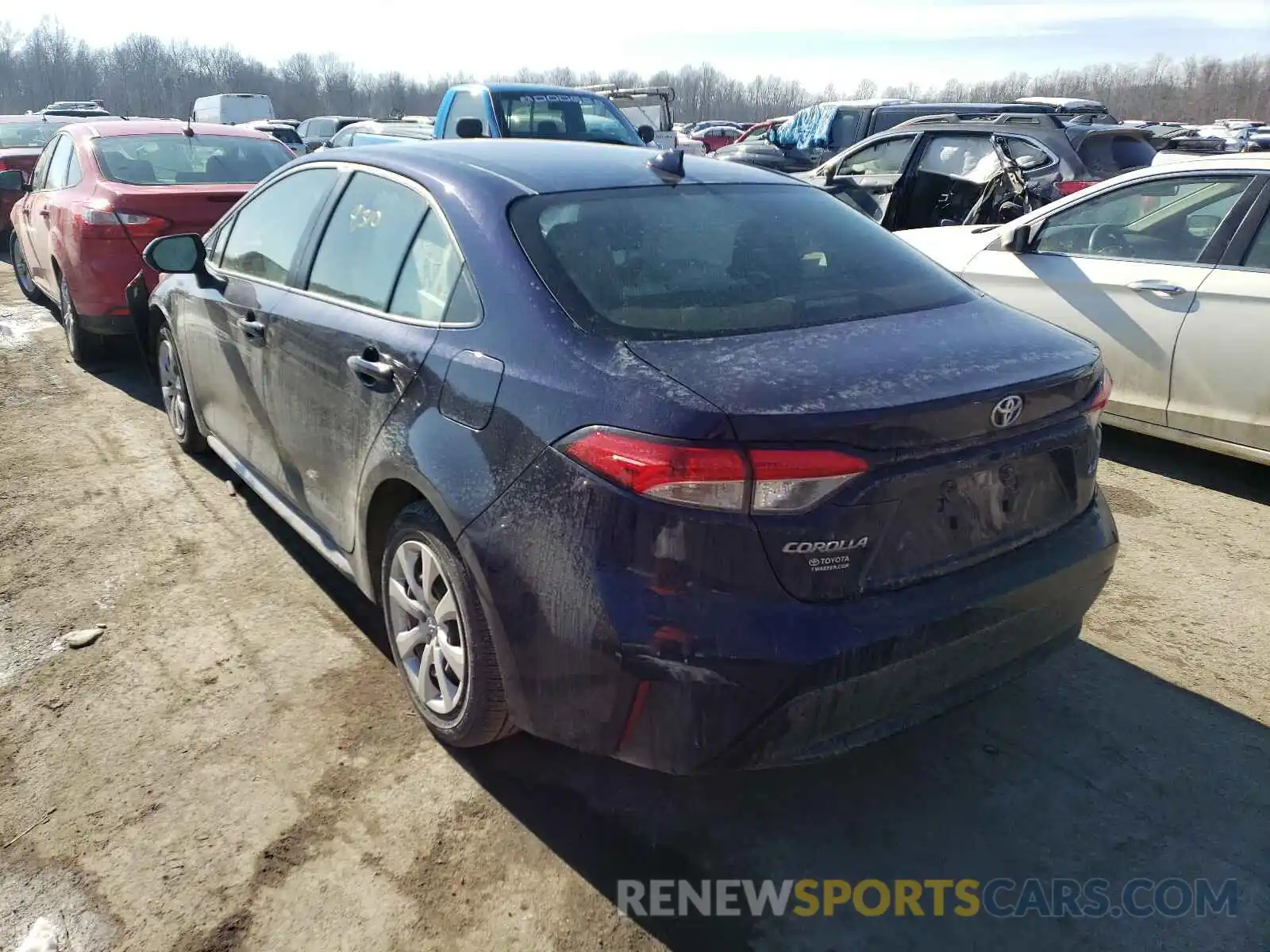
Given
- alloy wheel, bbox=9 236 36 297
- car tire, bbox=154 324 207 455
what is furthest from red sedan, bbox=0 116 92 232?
car tire, bbox=154 324 207 455

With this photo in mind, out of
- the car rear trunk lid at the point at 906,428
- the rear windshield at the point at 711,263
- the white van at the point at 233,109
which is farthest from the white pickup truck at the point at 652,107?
the white van at the point at 233,109

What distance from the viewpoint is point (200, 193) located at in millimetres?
6156

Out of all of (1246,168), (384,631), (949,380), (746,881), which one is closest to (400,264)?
(384,631)

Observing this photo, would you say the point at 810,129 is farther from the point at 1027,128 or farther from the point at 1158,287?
the point at 1158,287

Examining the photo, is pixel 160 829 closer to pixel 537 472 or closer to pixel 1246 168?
pixel 537 472

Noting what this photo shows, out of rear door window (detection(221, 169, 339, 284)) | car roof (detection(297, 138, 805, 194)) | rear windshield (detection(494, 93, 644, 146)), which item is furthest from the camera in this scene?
rear windshield (detection(494, 93, 644, 146))

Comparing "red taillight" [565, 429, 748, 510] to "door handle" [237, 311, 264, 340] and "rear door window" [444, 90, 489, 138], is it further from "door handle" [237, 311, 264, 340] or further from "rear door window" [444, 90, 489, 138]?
"rear door window" [444, 90, 489, 138]

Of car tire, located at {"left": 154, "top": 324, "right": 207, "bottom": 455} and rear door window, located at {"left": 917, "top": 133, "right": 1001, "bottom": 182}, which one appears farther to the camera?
rear door window, located at {"left": 917, "top": 133, "right": 1001, "bottom": 182}

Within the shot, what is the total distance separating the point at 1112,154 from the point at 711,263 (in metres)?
6.65

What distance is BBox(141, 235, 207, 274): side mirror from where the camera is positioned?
405 cm

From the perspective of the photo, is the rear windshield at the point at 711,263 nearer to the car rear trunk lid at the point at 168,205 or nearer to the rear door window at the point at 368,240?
the rear door window at the point at 368,240

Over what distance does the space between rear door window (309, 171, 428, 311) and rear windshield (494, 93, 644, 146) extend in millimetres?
7673

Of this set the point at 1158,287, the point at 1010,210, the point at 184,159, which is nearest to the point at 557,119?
the point at 184,159

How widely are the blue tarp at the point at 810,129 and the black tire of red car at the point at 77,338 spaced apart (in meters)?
9.54
